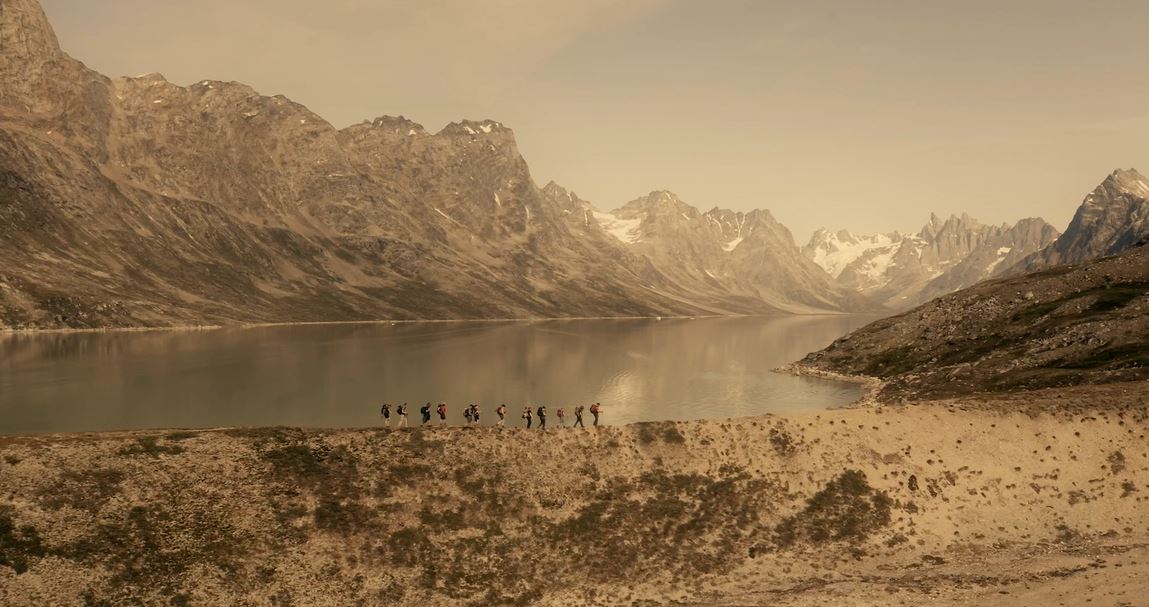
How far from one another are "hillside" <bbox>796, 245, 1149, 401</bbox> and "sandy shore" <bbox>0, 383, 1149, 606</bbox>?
38006 mm

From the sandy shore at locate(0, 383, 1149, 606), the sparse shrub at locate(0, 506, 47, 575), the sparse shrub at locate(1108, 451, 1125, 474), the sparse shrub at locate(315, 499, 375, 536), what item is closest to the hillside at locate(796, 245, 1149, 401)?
the sparse shrub at locate(1108, 451, 1125, 474)

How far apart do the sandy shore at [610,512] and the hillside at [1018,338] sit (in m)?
38.0

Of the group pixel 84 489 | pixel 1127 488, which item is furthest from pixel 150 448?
pixel 1127 488

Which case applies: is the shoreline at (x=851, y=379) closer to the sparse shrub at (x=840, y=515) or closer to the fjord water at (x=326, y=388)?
the fjord water at (x=326, y=388)

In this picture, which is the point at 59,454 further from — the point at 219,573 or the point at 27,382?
the point at 27,382

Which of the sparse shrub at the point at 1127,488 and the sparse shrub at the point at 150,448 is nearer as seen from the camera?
the sparse shrub at the point at 150,448

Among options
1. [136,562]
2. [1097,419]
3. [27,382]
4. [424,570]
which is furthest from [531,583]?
[27,382]

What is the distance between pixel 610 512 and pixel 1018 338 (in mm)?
101289

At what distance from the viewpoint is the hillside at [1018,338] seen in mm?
104188

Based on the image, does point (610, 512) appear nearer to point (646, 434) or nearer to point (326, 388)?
point (646, 434)

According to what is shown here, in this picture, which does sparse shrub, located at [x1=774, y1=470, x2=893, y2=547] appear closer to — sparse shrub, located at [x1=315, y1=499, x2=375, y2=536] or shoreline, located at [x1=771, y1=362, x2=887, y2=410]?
sparse shrub, located at [x1=315, y1=499, x2=375, y2=536]

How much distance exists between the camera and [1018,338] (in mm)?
129625

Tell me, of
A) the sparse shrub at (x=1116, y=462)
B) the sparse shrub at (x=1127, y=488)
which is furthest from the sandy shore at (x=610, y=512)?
the sparse shrub at (x=1127, y=488)

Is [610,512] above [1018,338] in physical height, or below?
below
